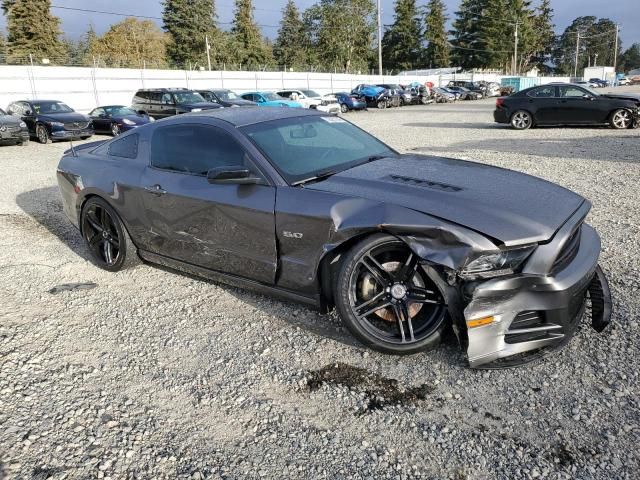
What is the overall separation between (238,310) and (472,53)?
91.9m

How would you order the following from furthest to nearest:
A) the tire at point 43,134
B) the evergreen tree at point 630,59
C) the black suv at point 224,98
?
the evergreen tree at point 630,59 → the black suv at point 224,98 → the tire at point 43,134

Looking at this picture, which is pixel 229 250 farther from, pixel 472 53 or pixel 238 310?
pixel 472 53

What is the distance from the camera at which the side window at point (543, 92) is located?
1611cm

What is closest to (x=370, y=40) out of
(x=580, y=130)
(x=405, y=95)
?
(x=405, y=95)

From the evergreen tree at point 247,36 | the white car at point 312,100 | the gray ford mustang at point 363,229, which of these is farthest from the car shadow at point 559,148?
the evergreen tree at point 247,36

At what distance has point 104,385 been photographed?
3.05 m

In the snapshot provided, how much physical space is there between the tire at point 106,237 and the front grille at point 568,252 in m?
3.46

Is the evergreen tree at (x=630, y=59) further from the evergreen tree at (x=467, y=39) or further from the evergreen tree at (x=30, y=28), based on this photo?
the evergreen tree at (x=30, y=28)

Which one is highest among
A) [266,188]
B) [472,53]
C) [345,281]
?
[472,53]

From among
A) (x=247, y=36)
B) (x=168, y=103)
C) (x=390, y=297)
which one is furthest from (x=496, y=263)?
(x=247, y=36)

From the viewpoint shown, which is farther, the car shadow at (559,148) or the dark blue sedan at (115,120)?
the dark blue sedan at (115,120)

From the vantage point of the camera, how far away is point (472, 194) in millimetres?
3125

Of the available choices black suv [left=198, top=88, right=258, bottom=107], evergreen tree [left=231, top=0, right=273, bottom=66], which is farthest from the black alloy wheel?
evergreen tree [left=231, top=0, right=273, bottom=66]

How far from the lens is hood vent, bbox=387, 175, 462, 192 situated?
3.21 meters
